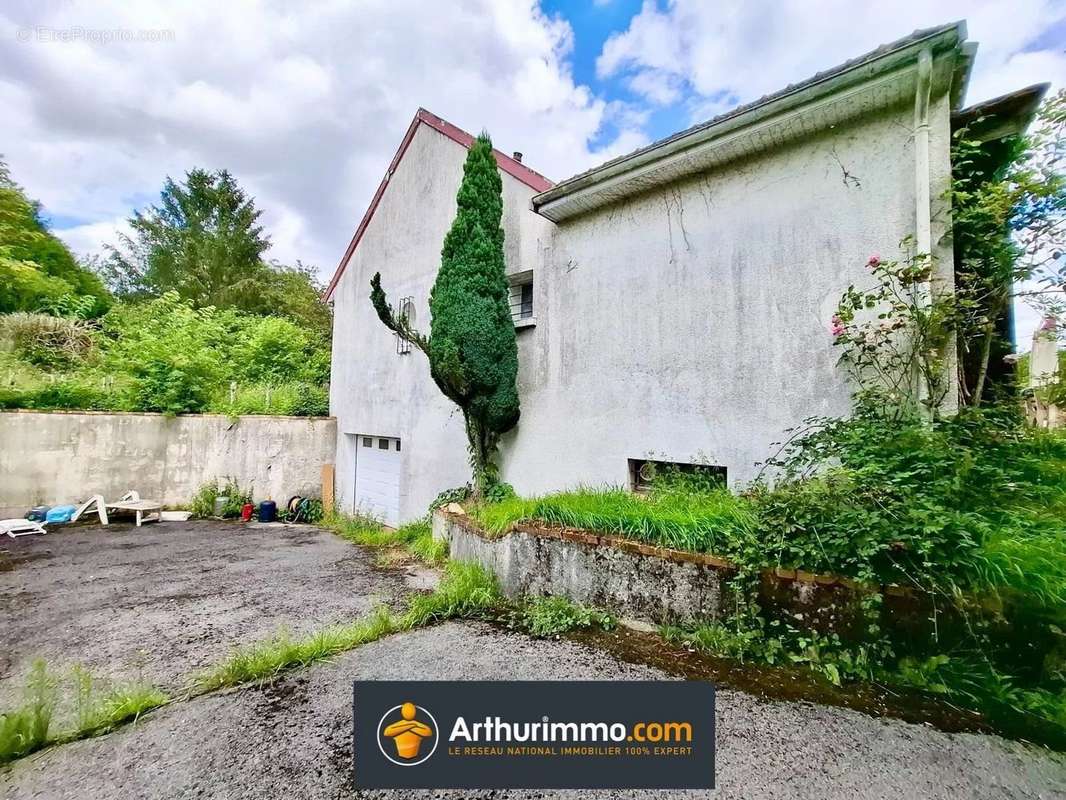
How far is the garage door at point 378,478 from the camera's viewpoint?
8852 mm

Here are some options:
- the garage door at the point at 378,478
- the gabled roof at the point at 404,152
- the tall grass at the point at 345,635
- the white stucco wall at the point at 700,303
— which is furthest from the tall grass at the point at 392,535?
the gabled roof at the point at 404,152

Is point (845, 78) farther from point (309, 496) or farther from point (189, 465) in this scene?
point (189, 465)

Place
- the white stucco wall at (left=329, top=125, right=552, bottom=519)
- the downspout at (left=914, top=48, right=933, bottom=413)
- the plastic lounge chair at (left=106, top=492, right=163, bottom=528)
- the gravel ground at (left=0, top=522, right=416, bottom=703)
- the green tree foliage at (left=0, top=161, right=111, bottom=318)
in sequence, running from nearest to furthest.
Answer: the gravel ground at (left=0, top=522, right=416, bottom=703), the downspout at (left=914, top=48, right=933, bottom=413), the white stucco wall at (left=329, top=125, right=552, bottom=519), the plastic lounge chair at (left=106, top=492, right=163, bottom=528), the green tree foliage at (left=0, top=161, right=111, bottom=318)

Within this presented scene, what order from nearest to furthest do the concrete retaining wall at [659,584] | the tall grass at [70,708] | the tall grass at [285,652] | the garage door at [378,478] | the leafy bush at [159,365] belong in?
the tall grass at [70,708] < the concrete retaining wall at [659,584] < the tall grass at [285,652] < the garage door at [378,478] < the leafy bush at [159,365]

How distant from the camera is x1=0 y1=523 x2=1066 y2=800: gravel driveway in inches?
76.0

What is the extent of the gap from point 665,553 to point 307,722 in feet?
8.63

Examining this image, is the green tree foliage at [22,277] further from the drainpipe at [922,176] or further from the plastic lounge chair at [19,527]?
the drainpipe at [922,176]

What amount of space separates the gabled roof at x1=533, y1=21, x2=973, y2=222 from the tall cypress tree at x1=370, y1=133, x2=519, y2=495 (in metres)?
0.92

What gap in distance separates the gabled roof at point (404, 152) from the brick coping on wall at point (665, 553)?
5.16 metres

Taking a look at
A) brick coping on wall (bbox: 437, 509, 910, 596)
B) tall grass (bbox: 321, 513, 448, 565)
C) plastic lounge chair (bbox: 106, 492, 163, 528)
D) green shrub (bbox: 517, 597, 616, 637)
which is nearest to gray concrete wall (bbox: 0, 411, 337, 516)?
plastic lounge chair (bbox: 106, 492, 163, 528)

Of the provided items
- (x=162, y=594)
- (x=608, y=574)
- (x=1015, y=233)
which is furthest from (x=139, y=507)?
(x=1015, y=233)

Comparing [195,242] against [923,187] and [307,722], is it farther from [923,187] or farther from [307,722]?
[923,187]

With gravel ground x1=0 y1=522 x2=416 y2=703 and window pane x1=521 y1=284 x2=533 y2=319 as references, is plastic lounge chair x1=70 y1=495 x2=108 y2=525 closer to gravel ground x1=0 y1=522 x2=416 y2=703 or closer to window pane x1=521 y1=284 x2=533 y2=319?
→ gravel ground x1=0 y1=522 x2=416 y2=703

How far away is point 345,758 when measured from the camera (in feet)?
7.06
